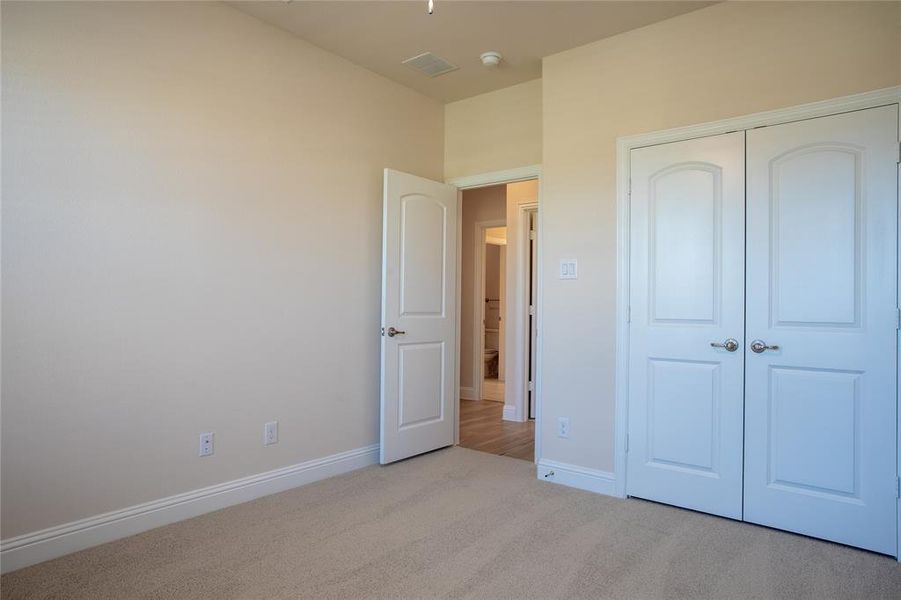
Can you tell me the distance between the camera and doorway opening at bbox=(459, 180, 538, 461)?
4855 mm

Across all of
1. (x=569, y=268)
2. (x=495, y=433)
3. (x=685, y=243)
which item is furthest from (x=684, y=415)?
(x=495, y=433)

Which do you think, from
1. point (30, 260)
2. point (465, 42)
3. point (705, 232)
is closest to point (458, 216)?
point (465, 42)

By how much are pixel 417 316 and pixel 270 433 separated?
1303mm

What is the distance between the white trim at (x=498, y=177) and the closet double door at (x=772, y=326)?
2.86 feet

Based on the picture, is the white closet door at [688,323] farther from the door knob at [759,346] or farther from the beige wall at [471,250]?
the beige wall at [471,250]

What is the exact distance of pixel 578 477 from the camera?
330cm

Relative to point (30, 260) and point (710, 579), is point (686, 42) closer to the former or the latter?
point (710, 579)

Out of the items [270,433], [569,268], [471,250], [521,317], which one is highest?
[471,250]

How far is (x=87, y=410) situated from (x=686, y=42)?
11.8 ft

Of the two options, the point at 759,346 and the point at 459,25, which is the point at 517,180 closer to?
the point at 459,25

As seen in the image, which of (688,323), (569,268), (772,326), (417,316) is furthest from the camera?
(417,316)

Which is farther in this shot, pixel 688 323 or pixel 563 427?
pixel 563 427

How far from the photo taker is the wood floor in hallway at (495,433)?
13.8 feet

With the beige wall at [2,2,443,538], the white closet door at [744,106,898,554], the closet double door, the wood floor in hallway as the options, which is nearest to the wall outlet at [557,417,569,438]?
the closet double door
